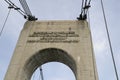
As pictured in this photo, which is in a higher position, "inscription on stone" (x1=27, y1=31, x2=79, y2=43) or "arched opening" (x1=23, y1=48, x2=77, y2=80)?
"inscription on stone" (x1=27, y1=31, x2=79, y2=43)

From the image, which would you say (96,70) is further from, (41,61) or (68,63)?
(41,61)

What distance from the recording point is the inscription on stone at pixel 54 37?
16156 mm

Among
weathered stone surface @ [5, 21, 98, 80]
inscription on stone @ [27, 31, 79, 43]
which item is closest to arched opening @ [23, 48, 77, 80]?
weathered stone surface @ [5, 21, 98, 80]

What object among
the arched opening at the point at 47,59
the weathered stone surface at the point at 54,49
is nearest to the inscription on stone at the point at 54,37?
the weathered stone surface at the point at 54,49

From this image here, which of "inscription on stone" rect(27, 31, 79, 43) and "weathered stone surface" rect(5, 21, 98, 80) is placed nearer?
"weathered stone surface" rect(5, 21, 98, 80)

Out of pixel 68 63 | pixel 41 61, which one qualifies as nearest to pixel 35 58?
pixel 41 61

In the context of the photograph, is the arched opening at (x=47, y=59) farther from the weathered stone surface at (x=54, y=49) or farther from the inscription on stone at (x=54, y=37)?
the inscription on stone at (x=54, y=37)

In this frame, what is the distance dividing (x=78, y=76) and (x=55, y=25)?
18.2ft

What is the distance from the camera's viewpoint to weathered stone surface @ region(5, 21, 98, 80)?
47.3 ft

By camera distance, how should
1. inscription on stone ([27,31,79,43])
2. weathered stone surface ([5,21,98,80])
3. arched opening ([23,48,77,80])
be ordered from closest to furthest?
weathered stone surface ([5,21,98,80]), arched opening ([23,48,77,80]), inscription on stone ([27,31,79,43])

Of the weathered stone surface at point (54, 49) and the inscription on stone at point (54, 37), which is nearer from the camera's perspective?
the weathered stone surface at point (54, 49)

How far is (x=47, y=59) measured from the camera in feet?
55.0

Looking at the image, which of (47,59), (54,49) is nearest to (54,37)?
(54,49)

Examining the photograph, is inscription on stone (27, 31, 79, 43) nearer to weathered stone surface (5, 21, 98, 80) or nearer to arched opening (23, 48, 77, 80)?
weathered stone surface (5, 21, 98, 80)
